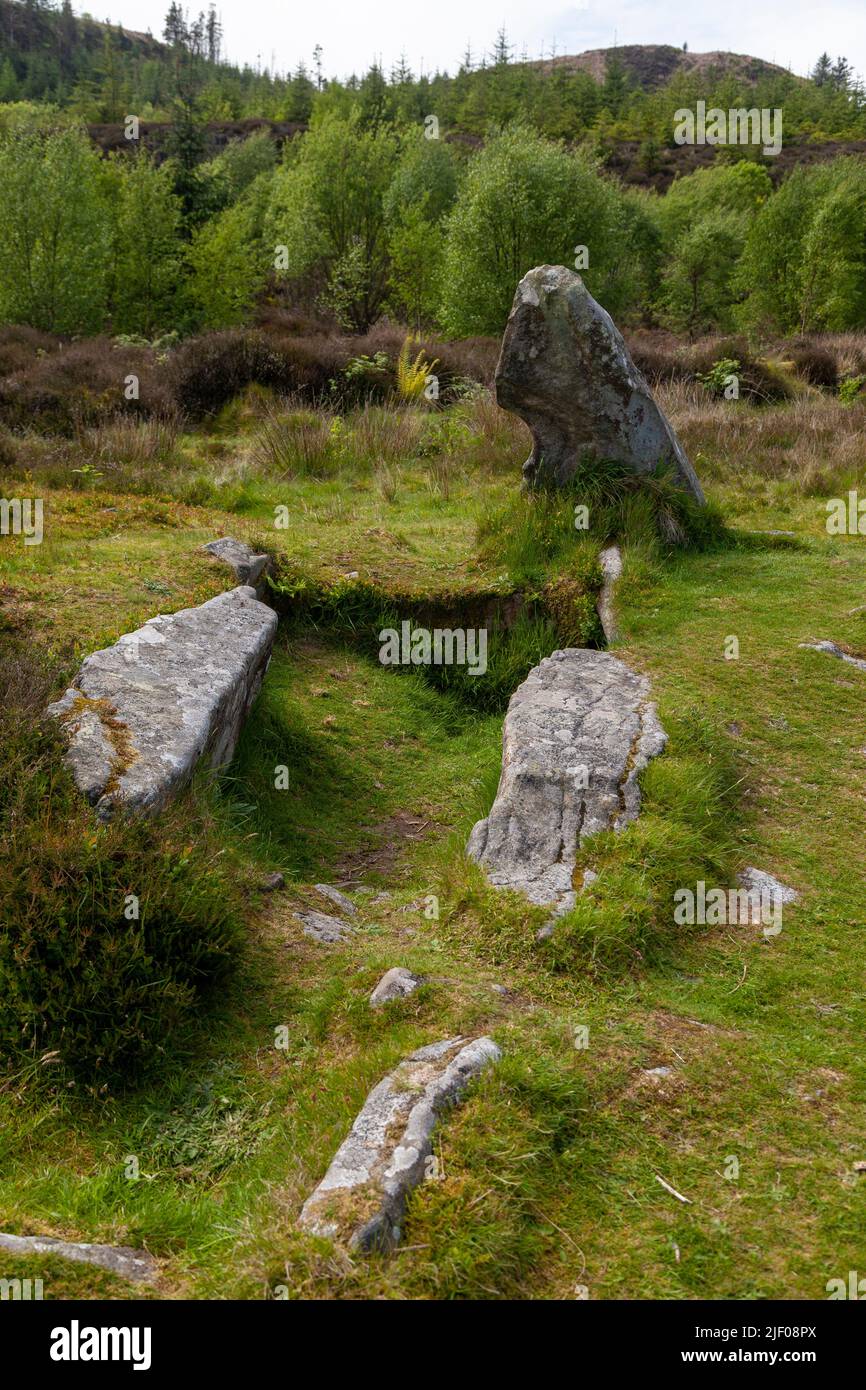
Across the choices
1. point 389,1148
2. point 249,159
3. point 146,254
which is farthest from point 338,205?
point 389,1148

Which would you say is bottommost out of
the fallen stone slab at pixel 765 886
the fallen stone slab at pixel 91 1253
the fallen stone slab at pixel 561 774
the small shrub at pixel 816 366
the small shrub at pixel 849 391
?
the fallen stone slab at pixel 91 1253

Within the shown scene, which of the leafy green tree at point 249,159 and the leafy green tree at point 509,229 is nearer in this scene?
the leafy green tree at point 509,229

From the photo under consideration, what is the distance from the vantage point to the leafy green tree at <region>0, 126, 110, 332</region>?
2612 cm

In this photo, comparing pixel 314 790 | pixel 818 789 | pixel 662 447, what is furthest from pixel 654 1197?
pixel 662 447

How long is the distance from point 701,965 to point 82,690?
11.7ft

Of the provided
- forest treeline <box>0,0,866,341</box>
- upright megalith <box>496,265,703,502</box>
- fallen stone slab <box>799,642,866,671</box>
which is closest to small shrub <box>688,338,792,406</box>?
forest treeline <box>0,0,866,341</box>

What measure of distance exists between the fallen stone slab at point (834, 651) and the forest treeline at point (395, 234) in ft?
67.2

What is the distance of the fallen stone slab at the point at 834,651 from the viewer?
6887 mm

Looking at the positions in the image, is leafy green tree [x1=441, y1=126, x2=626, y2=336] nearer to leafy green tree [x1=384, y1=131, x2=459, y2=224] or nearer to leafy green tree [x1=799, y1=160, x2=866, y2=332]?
leafy green tree [x1=384, y1=131, x2=459, y2=224]

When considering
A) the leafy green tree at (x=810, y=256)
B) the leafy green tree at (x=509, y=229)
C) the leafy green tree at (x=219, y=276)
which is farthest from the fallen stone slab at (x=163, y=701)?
the leafy green tree at (x=810, y=256)

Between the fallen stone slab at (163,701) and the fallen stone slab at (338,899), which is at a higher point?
the fallen stone slab at (163,701)

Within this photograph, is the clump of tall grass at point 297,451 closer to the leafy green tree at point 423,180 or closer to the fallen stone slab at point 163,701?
the fallen stone slab at point 163,701

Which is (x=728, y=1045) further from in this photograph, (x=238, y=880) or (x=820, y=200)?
(x=820, y=200)

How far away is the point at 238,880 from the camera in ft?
14.9
